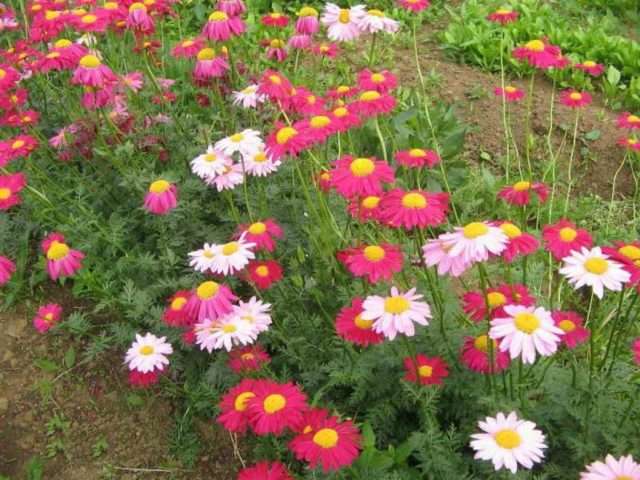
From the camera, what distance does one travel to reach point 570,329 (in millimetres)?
1698

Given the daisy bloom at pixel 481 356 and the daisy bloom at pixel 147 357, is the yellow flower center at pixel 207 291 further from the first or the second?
the daisy bloom at pixel 481 356

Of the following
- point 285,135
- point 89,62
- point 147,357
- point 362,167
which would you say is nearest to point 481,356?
point 362,167

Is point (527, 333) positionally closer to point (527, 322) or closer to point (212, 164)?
point (527, 322)

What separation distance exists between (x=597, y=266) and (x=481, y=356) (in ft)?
1.27

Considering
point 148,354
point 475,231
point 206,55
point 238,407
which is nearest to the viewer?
point 475,231

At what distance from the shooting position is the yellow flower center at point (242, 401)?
1.65 metres

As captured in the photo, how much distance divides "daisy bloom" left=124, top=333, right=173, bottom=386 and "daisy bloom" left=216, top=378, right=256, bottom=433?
0.33m

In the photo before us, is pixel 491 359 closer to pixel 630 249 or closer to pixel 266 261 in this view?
pixel 630 249

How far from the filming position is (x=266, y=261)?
2.07 metres

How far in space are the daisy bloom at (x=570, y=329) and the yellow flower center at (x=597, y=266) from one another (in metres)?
0.26

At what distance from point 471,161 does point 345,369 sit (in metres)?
1.75

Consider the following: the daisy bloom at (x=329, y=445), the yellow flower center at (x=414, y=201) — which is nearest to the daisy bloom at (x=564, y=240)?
the yellow flower center at (x=414, y=201)

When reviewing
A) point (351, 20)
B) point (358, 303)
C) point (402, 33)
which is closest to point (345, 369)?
point (358, 303)

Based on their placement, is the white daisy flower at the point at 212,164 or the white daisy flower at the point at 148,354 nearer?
the white daisy flower at the point at 148,354
